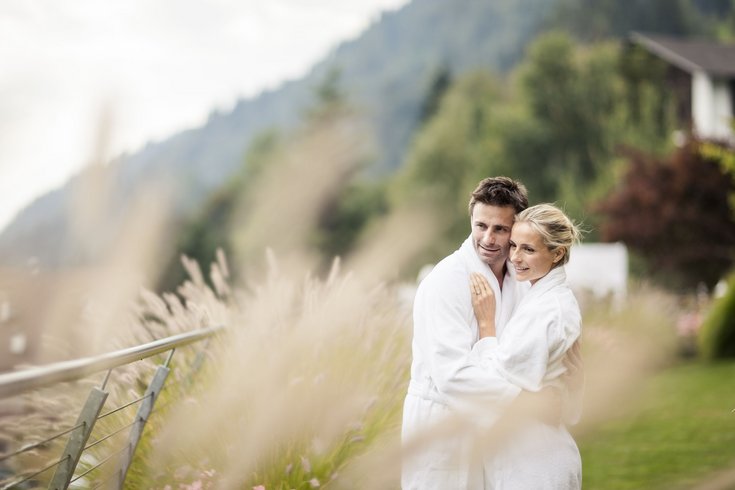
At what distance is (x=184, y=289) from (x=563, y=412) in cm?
208

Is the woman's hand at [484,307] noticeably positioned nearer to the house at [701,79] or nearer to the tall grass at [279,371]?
the tall grass at [279,371]

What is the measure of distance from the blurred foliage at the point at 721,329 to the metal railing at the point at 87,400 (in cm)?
1006

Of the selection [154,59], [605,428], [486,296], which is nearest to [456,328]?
[486,296]

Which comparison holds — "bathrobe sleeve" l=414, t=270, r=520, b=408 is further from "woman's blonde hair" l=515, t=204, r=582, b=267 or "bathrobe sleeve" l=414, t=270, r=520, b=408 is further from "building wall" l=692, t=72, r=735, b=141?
"building wall" l=692, t=72, r=735, b=141

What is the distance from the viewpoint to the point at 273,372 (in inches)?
127

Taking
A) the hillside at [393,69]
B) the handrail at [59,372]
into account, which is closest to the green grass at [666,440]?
the handrail at [59,372]

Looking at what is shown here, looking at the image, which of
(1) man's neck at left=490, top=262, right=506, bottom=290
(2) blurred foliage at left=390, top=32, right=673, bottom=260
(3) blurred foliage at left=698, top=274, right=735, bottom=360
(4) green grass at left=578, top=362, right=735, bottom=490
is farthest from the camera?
(2) blurred foliage at left=390, top=32, right=673, bottom=260

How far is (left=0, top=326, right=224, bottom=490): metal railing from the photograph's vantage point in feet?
5.79

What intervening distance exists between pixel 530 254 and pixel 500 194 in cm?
22

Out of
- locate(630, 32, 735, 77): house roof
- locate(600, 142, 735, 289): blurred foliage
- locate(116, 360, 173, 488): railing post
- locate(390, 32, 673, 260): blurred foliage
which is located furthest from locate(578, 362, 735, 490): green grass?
locate(390, 32, 673, 260): blurred foliage

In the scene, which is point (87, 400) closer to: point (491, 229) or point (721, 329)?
point (491, 229)

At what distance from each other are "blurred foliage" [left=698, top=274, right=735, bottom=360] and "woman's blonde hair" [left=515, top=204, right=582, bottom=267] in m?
10.7

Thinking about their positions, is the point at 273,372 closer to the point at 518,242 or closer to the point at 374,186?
the point at 518,242

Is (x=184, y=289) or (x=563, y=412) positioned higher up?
(x=184, y=289)
